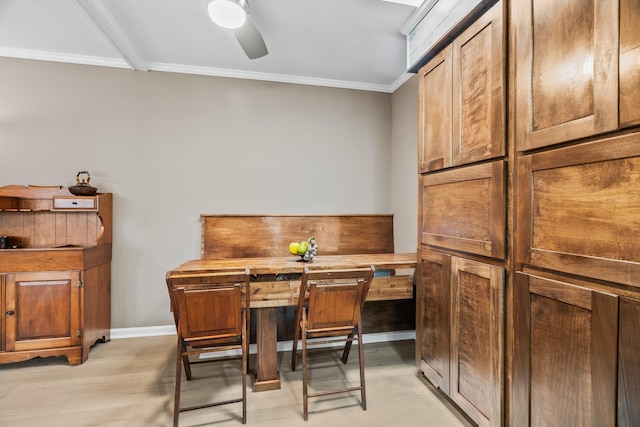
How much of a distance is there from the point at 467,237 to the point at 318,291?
89 centimetres

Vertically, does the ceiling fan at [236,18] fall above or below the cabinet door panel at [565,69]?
above

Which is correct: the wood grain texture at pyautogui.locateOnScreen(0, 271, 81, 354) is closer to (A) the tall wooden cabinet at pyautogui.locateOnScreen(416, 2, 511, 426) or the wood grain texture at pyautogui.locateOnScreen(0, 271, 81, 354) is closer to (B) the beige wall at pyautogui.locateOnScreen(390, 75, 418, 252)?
(A) the tall wooden cabinet at pyautogui.locateOnScreen(416, 2, 511, 426)

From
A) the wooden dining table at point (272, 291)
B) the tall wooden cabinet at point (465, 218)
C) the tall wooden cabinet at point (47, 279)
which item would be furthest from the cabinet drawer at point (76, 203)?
the tall wooden cabinet at point (465, 218)

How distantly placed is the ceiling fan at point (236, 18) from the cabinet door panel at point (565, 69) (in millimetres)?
1391

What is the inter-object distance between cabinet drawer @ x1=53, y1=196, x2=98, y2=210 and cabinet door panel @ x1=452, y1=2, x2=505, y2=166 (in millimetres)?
2871

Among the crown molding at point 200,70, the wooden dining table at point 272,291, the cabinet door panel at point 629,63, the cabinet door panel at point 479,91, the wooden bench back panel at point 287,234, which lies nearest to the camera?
the cabinet door panel at point 629,63

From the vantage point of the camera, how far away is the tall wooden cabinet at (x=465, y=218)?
154 centimetres

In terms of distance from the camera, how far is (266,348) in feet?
7.15

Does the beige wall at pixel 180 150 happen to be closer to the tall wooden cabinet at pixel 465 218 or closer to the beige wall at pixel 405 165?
the beige wall at pixel 405 165

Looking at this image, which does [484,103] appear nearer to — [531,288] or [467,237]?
[467,237]

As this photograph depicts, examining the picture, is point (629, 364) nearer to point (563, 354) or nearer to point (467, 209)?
point (563, 354)

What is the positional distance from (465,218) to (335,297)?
874 mm

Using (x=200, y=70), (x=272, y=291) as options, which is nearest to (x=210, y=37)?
(x=200, y=70)

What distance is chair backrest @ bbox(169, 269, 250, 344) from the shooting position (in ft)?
5.56
